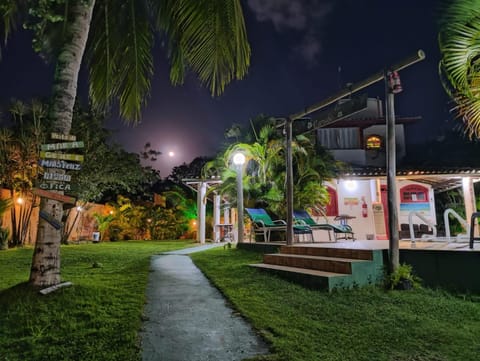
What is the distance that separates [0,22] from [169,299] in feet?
→ 14.9

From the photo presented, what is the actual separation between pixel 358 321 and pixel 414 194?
12317 mm

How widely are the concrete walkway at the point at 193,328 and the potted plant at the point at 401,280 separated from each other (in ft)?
8.00

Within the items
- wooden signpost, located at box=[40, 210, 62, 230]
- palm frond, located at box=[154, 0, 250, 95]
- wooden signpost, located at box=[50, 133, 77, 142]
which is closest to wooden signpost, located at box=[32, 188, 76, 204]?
wooden signpost, located at box=[40, 210, 62, 230]

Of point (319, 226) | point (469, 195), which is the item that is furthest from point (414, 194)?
point (319, 226)

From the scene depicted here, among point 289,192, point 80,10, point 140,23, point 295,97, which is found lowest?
point 289,192

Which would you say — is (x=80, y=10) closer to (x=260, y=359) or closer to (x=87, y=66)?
(x=87, y=66)

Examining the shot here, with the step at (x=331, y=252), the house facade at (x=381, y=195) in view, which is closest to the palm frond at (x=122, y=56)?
the step at (x=331, y=252)

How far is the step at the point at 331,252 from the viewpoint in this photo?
16.8 ft

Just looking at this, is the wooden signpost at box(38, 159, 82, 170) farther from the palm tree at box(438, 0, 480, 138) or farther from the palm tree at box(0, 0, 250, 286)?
the palm tree at box(438, 0, 480, 138)

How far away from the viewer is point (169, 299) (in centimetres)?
409

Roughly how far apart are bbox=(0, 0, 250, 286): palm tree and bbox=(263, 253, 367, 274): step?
3.13m

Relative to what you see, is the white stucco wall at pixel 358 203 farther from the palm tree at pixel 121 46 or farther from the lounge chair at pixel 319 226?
the palm tree at pixel 121 46

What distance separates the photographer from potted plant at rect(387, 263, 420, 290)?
4727mm

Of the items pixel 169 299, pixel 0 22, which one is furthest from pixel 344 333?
pixel 0 22
